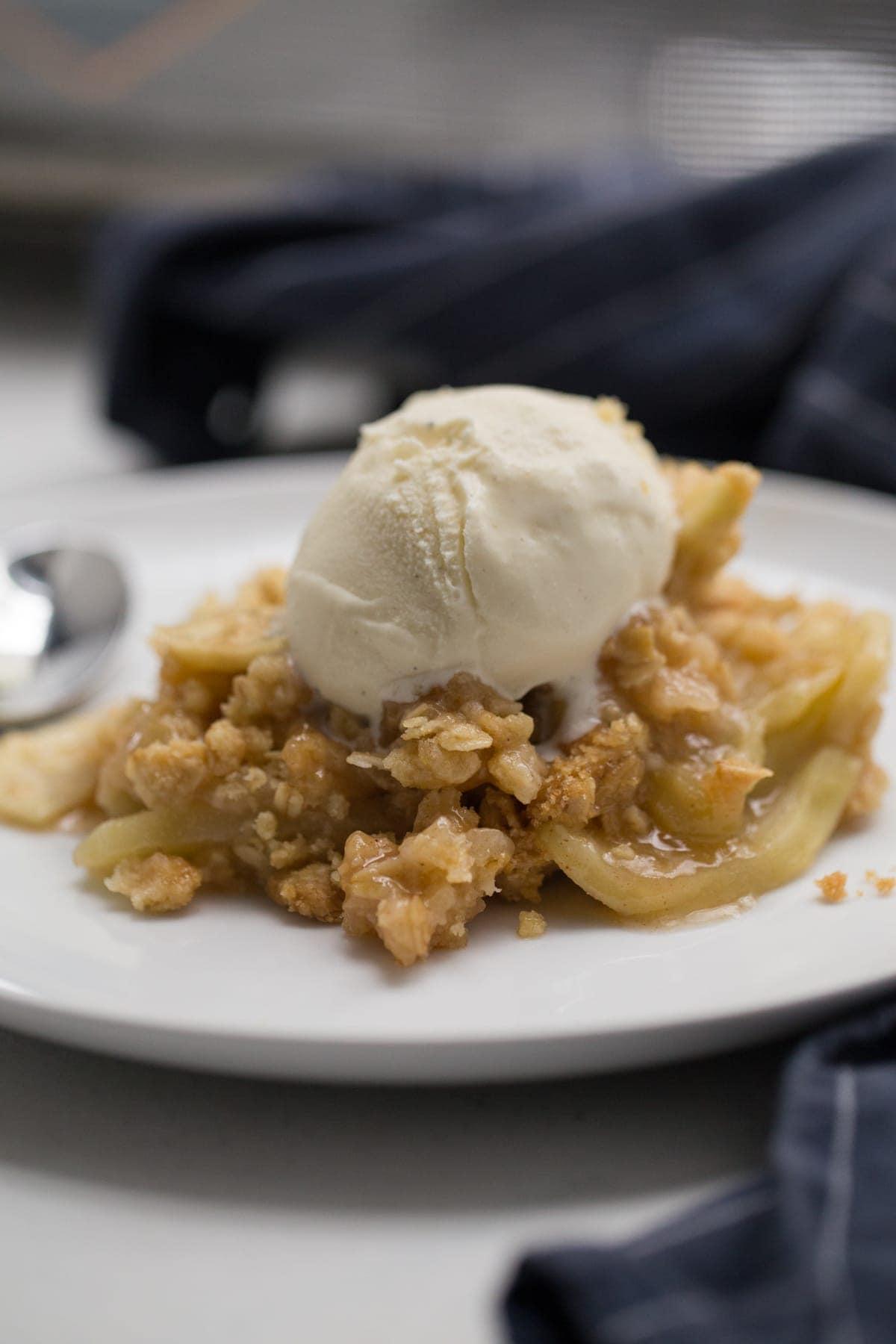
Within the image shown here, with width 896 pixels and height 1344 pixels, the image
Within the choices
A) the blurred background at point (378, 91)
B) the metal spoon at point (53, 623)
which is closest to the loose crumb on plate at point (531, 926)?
the metal spoon at point (53, 623)

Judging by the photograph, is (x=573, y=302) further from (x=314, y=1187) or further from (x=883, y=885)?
(x=314, y=1187)

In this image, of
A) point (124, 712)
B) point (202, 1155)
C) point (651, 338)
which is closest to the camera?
point (202, 1155)

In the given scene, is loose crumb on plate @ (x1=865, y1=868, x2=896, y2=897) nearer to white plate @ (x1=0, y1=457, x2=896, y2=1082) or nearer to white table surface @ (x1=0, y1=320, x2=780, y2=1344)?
white plate @ (x1=0, y1=457, x2=896, y2=1082)

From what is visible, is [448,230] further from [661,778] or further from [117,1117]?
[117,1117]

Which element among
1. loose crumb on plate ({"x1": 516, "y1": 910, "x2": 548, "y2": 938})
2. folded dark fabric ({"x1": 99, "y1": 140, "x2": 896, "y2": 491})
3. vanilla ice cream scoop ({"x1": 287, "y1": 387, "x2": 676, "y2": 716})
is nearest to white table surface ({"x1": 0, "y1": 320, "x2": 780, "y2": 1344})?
loose crumb on plate ({"x1": 516, "y1": 910, "x2": 548, "y2": 938})

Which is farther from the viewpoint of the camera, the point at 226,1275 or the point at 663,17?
the point at 663,17

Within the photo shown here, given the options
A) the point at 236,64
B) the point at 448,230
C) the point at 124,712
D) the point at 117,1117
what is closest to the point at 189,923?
the point at 117,1117

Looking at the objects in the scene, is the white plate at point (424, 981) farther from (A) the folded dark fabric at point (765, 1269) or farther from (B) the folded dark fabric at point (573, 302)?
(B) the folded dark fabric at point (573, 302)
